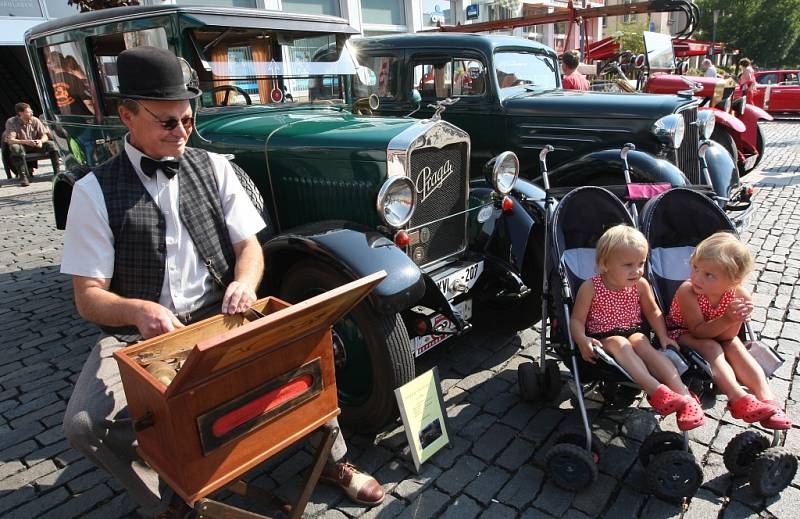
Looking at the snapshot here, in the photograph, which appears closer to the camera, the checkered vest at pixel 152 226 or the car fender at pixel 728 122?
the checkered vest at pixel 152 226

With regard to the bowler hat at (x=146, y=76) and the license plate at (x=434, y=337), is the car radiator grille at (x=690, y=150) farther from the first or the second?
the bowler hat at (x=146, y=76)

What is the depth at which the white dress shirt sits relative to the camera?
1.98 meters

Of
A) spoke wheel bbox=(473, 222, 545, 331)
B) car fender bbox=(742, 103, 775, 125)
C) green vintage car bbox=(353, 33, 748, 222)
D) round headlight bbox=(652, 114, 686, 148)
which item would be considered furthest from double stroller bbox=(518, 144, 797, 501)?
car fender bbox=(742, 103, 775, 125)

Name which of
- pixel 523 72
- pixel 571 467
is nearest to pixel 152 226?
pixel 571 467

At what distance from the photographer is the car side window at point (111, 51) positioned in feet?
11.5

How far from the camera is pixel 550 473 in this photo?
94.5 inches

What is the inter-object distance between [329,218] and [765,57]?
41.4 meters

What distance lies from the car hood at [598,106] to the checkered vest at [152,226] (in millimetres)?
3793

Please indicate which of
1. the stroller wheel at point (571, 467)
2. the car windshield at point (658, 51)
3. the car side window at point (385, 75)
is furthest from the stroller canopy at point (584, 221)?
the car windshield at point (658, 51)

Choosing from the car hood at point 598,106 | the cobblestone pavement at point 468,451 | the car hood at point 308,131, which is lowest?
the cobblestone pavement at point 468,451

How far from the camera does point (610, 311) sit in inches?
103

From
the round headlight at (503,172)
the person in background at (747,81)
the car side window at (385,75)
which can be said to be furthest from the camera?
the person in background at (747,81)

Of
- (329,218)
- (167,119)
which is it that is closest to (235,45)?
(329,218)

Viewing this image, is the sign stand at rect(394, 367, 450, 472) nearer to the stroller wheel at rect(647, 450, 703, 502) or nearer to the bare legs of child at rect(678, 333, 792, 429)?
the stroller wheel at rect(647, 450, 703, 502)
